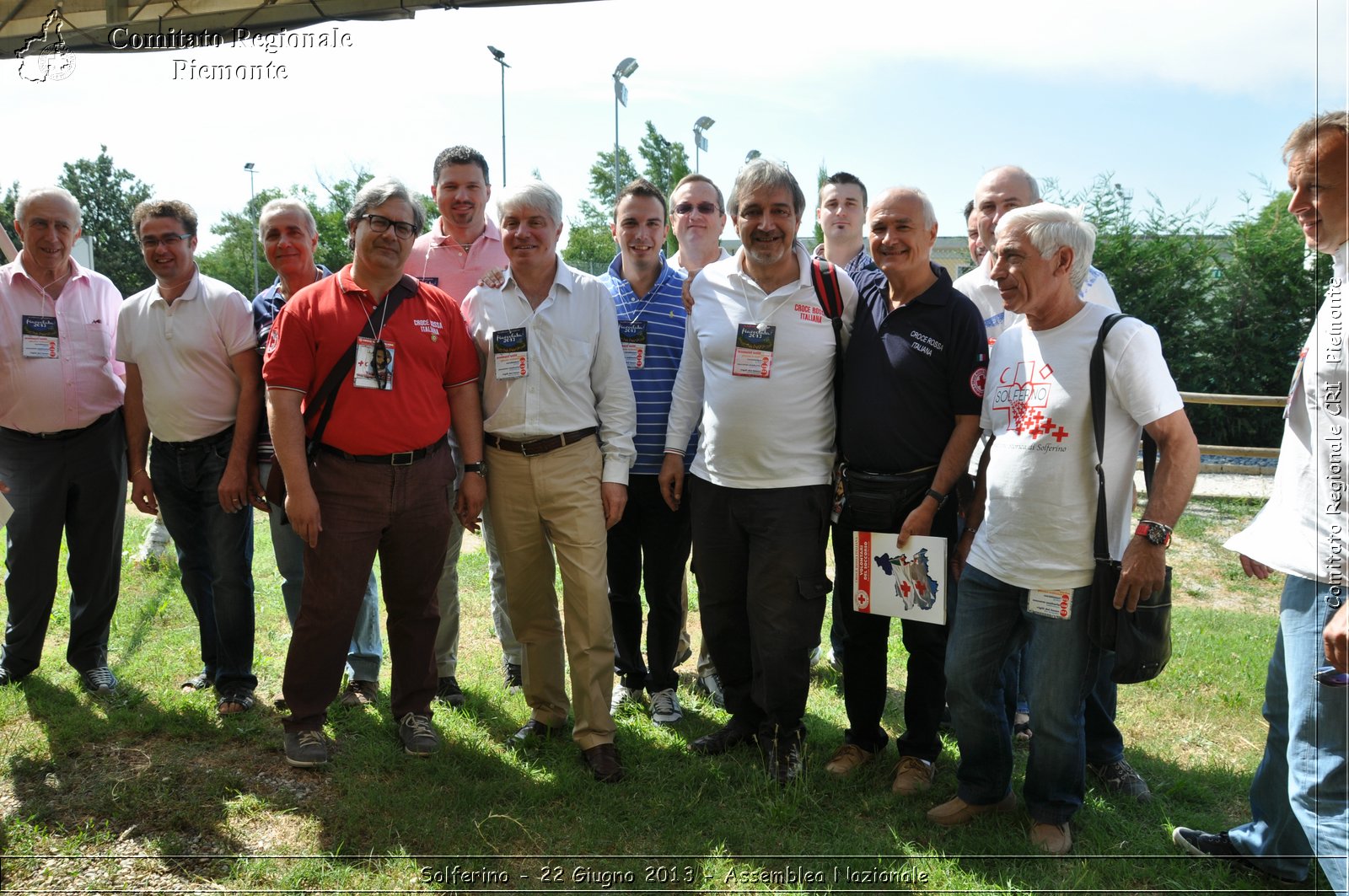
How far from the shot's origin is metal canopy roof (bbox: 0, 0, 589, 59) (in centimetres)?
529

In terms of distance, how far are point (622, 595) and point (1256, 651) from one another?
145 inches

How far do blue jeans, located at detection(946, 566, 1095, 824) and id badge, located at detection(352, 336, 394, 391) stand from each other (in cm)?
227

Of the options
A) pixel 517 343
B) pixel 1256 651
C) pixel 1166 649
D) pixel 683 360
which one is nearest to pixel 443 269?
pixel 517 343

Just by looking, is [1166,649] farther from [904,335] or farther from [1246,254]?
[1246,254]

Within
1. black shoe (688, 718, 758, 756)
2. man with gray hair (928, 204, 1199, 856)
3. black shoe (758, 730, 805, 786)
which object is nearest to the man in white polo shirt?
black shoe (688, 718, 758, 756)

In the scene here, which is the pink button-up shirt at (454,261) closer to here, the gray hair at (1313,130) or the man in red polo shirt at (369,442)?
the man in red polo shirt at (369,442)

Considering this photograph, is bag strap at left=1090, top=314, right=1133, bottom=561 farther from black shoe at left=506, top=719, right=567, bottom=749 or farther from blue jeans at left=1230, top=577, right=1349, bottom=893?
black shoe at left=506, top=719, right=567, bottom=749

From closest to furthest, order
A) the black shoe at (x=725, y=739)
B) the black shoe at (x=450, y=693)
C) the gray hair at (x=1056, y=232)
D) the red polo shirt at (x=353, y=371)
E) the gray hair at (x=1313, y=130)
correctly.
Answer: the gray hair at (x=1313, y=130), the gray hair at (x=1056, y=232), the red polo shirt at (x=353, y=371), the black shoe at (x=725, y=739), the black shoe at (x=450, y=693)

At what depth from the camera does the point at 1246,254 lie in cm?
1255

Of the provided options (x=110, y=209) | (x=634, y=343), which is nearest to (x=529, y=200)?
(x=634, y=343)

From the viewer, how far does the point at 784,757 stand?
3.69 m

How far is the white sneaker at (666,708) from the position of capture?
4.25 metres

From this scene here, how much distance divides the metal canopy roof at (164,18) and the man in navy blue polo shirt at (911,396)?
9.53 feet

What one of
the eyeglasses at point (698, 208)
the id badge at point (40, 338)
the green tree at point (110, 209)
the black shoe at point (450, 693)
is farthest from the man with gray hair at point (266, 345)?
the green tree at point (110, 209)
